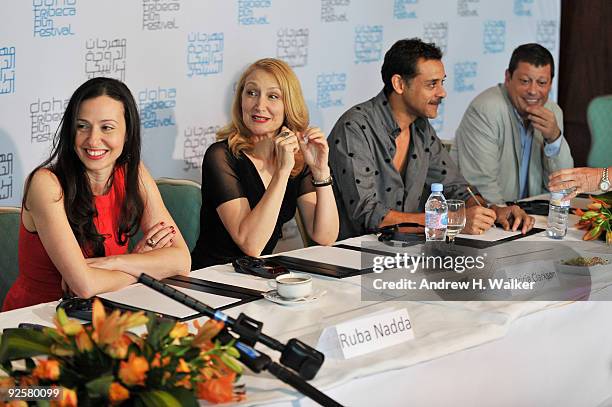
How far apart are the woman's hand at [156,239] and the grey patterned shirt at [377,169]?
0.84 metres

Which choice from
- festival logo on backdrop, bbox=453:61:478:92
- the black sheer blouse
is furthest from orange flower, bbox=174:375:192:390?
festival logo on backdrop, bbox=453:61:478:92

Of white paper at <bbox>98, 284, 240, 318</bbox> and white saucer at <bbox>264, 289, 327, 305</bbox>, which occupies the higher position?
white saucer at <bbox>264, 289, 327, 305</bbox>

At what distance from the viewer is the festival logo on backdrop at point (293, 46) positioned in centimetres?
411

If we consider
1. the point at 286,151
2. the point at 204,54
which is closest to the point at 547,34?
the point at 204,54

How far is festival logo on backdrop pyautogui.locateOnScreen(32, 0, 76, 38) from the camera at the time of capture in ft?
10.6

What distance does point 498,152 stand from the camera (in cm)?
411

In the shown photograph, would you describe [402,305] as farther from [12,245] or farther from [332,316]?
[12,245]

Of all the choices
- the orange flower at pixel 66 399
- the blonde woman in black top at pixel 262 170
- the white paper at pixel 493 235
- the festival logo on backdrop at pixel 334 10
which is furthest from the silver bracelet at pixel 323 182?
the orange flower at pixel 66 399

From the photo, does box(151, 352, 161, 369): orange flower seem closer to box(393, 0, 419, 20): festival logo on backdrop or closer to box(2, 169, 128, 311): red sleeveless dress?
box(2, 169, 128, 311): red sleeveless dress

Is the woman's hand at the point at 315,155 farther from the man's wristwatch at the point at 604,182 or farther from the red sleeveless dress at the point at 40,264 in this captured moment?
the man's wristwatch at the point at 604,182

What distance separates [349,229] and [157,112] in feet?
3.01

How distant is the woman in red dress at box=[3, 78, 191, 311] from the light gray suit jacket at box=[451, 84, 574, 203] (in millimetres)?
1737

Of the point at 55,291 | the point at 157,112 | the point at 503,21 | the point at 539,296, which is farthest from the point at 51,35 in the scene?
the point at 503,21

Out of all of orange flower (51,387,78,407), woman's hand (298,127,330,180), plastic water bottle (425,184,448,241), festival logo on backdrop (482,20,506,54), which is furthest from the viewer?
festival logo on backdrop (482,20,506,54)
